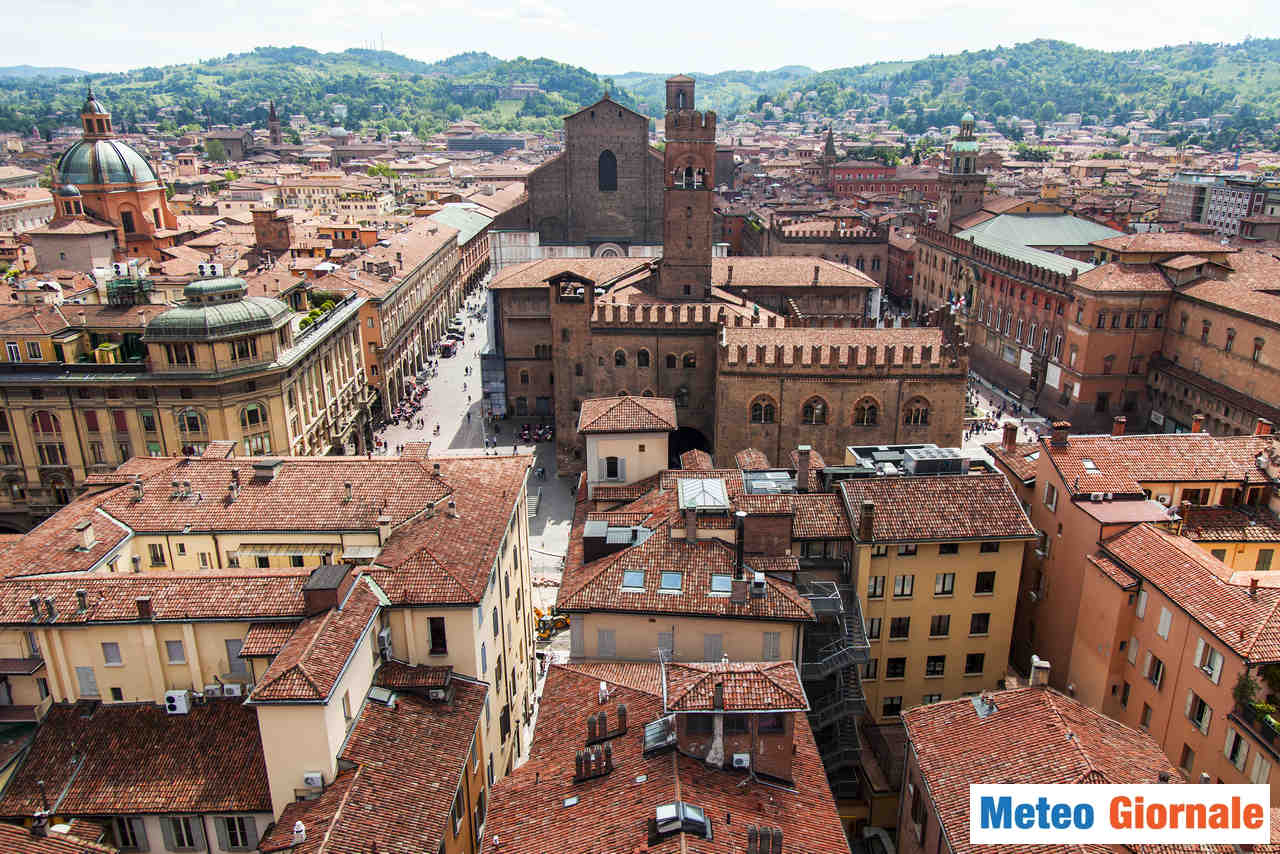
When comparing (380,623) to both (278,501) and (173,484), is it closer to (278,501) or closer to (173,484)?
(278,501)

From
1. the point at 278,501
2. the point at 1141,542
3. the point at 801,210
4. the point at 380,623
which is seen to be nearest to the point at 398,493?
the point at 278,501

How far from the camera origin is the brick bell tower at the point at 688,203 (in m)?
66.4

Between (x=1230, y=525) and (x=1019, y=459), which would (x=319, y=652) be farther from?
(x=1230, y=525)

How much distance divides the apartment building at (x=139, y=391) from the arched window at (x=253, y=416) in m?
0.06

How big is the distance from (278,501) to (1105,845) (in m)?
30.4

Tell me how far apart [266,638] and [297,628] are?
104 centimetres

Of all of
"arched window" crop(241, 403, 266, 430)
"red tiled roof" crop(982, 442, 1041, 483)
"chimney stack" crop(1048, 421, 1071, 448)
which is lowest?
"arched window" crop(241, 403, 266, 430)

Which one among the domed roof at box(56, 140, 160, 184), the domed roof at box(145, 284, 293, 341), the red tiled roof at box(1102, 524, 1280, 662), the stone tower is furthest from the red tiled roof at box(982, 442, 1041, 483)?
the domed roof at box(56, 140, 160, 184)

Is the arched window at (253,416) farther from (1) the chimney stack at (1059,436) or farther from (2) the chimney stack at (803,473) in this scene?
(1) the chimney stack at (1059,436)

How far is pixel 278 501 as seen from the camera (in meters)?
36.1

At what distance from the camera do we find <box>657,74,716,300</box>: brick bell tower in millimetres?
66375

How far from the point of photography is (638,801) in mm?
23469

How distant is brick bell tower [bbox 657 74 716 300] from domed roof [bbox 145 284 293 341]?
2849cm

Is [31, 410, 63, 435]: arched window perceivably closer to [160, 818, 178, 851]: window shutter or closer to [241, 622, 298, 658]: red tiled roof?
[241, 622, 298, 658]: red tiled roof
